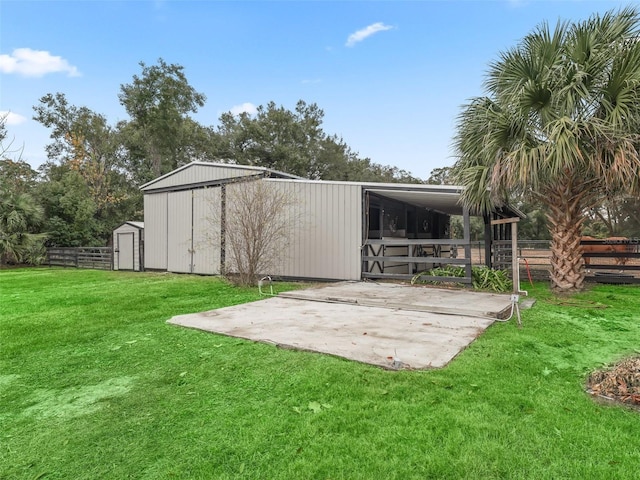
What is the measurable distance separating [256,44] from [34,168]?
2142 centimetres

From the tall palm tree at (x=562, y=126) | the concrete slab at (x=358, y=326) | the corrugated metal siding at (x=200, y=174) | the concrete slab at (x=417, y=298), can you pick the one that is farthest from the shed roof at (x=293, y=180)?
the concrete slab at (x=358, y=326)

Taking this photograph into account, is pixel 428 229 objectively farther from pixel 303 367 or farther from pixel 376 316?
pixel 303 367

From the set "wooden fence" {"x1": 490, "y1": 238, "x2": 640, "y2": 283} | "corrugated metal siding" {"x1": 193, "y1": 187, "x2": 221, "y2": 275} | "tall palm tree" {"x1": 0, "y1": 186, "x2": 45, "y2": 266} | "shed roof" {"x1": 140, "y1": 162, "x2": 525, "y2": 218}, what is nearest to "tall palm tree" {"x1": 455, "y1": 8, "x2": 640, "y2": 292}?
"shed roof" {"x1": 140, "y1": 162, "x2": 525, "y2": 218}

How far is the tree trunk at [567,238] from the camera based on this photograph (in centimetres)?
741

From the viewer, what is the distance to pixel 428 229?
48.5ft

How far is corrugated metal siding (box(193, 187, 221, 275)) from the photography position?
1115 cm

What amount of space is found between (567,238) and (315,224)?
5.61m

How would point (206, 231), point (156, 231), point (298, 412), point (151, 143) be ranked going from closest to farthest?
point (298, 412), point (206, 231), point (156, 231), point (151, 143)

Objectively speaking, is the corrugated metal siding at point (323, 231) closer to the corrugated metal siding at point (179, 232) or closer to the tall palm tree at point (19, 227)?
the corrugated metal siding at point (179, 232)

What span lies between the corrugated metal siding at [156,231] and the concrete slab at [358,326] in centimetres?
786

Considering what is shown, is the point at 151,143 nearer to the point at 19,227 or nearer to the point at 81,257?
the point at 19,227

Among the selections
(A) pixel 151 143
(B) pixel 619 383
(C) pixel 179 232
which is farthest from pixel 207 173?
(A) pixel 151 143

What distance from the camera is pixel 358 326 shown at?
4.57 m

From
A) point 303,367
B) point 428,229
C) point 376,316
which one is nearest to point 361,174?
point 428,229
